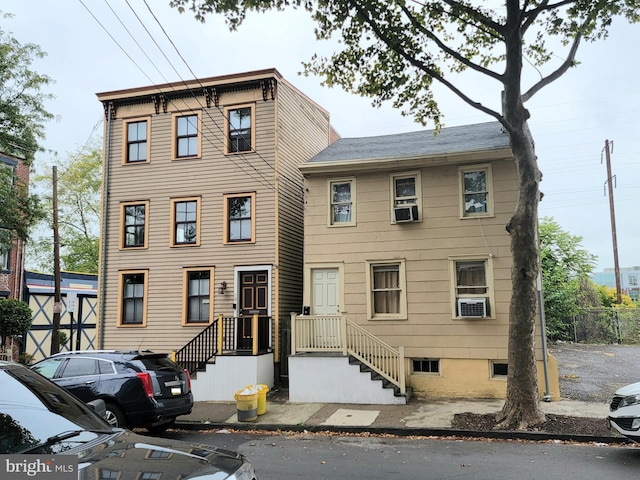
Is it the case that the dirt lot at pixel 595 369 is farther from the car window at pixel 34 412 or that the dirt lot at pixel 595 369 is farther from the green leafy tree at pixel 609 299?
the car window at pixel 34 412

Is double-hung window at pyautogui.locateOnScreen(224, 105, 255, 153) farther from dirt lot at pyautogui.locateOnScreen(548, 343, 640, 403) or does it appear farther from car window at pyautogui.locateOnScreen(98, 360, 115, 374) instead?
dirt lot at pyautogui.locateOnScreen(548, 343, 640, 403)

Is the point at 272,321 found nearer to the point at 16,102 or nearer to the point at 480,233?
the point at 480,233

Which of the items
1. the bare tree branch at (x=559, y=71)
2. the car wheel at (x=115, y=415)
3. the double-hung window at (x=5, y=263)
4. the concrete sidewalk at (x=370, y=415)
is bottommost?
the concrete sidewalk at (x=370, y=415)

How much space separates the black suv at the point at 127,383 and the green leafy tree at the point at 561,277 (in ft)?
58.6

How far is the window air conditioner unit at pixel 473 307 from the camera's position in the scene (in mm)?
12727

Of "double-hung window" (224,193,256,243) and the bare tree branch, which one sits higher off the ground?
the bare tree branch

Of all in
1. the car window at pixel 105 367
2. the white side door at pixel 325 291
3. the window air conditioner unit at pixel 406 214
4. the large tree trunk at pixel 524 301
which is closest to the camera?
the car window at pixel 105 367

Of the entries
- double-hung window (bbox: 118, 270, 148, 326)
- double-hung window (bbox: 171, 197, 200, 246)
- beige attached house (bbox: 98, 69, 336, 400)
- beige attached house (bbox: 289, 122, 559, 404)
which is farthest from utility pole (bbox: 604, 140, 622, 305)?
double-hung window (bbox: 118, 270, 148, 326)

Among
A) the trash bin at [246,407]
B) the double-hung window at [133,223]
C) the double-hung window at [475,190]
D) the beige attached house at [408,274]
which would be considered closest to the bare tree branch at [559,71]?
the beige attached house at [408,274]

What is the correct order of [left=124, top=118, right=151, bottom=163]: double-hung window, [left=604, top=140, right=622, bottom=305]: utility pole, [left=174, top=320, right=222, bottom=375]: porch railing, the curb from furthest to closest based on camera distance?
[left=604, top=140, right=622, bottom=305]: utility pole, [left=124, top=118, right=151, bottom=163]: double-hung window, [left=174, top=320, right=222, bottom=375]: porch railing, the curb

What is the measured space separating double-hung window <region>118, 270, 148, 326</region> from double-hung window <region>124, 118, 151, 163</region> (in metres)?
3.99

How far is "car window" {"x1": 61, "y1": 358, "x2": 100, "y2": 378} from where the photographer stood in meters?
8.91

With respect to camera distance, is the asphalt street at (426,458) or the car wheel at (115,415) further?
the car wheel at (115,415)

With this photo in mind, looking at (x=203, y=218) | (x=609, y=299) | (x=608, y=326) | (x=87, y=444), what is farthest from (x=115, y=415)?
(x=609, y=299)
